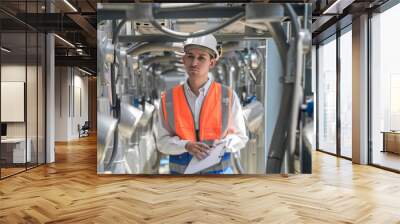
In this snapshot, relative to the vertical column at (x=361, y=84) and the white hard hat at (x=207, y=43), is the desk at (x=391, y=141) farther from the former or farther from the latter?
the white hard hat at (x=207, y=43)

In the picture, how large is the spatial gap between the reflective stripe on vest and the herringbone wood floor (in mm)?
341

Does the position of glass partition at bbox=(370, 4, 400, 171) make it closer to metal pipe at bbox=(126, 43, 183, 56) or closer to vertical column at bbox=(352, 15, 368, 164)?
vertical column at bbox=(352, 15, 368, 164)

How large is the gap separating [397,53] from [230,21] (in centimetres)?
341

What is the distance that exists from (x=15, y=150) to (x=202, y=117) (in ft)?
11.6

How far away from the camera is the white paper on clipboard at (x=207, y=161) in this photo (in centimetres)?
623

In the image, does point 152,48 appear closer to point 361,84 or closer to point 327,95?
point 361,84

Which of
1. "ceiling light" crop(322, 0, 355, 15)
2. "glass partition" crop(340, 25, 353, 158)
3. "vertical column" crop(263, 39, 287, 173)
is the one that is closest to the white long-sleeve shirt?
"vertical column" crop(263, 39, 287, 173)

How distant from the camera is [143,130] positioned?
6297mm

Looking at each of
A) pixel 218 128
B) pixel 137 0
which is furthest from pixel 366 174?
pixel 137 0

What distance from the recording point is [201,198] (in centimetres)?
494

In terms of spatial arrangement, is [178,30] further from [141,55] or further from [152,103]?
[152,103]

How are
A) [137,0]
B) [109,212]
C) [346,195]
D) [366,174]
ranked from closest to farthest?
[109,212] → [346,195] → [366,174] → [137,0]

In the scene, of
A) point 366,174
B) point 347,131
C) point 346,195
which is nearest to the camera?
point 346,195

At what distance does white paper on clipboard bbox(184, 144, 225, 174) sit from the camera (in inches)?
245
